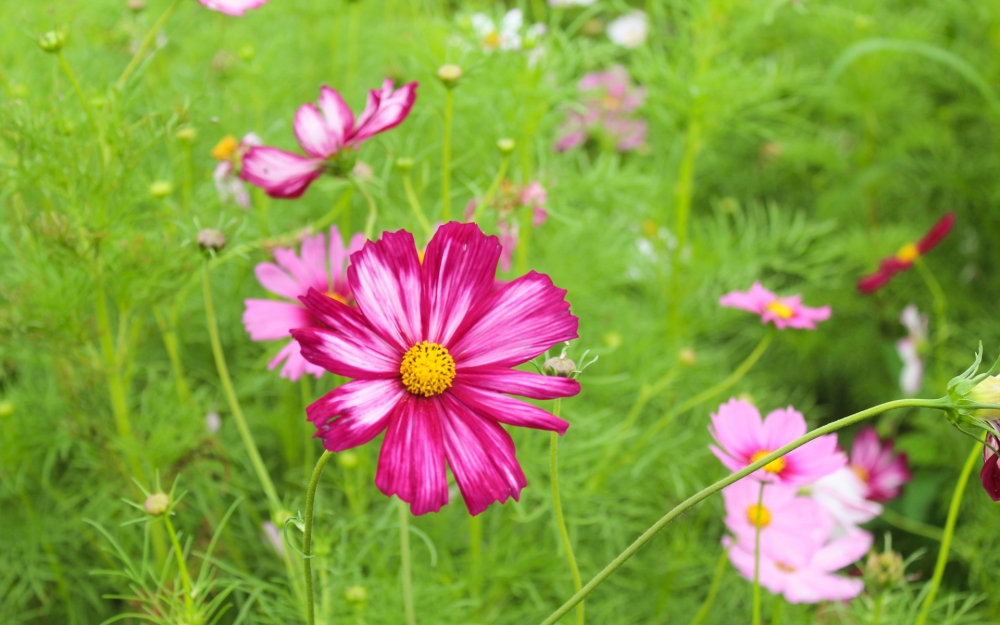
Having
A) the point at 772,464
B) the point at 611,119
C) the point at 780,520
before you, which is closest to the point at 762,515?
the point at 780,520

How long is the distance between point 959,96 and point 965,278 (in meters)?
0.32

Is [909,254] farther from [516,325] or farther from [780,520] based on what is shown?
[516,325]

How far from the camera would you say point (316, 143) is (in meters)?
0.64

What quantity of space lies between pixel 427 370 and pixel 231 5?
398 mm

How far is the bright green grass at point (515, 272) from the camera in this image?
771mm

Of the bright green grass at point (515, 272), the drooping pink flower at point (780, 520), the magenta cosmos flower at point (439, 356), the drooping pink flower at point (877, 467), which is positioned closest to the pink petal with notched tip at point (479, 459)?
the magenta cosmos flower at point (439, 356)

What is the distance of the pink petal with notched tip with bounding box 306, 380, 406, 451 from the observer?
0.39 meters

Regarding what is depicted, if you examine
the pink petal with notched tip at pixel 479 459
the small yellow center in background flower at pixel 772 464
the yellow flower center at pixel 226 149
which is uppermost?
the yellow flower center at pixel 226 149

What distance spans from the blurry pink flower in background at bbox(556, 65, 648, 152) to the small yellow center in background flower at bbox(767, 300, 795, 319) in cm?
60

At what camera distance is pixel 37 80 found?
1002mm

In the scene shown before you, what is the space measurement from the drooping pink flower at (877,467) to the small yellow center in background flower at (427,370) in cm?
88

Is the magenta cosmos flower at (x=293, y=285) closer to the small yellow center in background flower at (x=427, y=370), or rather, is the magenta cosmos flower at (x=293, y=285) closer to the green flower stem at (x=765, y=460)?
the small yellow center in background flower at (x=427, y=370)

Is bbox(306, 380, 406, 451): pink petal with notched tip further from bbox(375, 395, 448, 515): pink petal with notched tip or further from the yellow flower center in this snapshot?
the yellow flower center

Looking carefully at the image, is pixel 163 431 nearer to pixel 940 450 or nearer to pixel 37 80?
pixel 37 80
